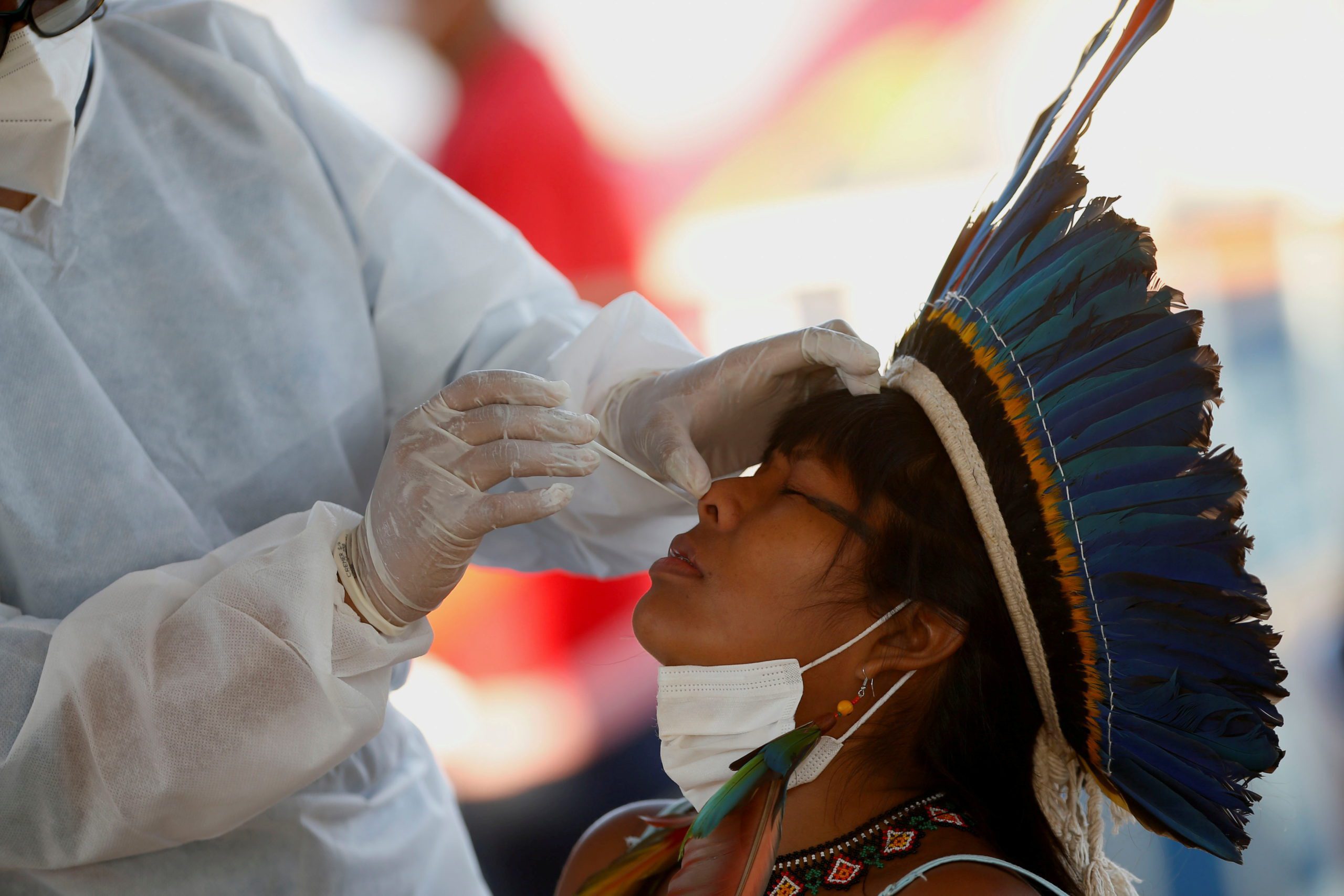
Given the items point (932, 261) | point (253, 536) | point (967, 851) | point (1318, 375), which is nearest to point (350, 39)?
point (932, 261)

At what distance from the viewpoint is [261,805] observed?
3.37 feet

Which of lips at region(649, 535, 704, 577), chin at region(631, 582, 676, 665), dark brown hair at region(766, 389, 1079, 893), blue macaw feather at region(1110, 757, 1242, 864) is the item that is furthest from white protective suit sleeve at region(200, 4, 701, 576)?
blue macaw feather at region(1110, 757, 1242, 864)

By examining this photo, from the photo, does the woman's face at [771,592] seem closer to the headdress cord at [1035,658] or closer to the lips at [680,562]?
the lips at [680,562]

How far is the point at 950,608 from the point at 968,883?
12.0 inches

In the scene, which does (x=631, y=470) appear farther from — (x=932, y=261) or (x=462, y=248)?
(x=932, y=261)

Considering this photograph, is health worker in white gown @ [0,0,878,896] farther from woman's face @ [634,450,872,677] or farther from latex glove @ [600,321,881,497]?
woman's face @ [634,450,872,677]

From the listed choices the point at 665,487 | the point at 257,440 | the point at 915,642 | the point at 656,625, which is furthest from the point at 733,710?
the point at 257,440

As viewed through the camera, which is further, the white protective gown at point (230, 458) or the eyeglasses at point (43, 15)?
the eyeglasses at point (43, 15)

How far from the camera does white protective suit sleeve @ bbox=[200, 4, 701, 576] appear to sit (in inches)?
56.7

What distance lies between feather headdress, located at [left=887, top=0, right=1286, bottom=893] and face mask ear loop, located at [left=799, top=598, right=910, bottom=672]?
0.43 feet

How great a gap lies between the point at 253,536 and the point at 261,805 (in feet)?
0.98

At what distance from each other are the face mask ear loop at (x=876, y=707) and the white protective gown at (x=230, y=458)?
1.48 feet

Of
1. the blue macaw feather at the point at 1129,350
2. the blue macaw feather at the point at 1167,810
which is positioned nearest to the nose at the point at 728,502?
the blue macaw feather at the point at 1129,350

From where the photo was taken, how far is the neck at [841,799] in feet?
3.92
